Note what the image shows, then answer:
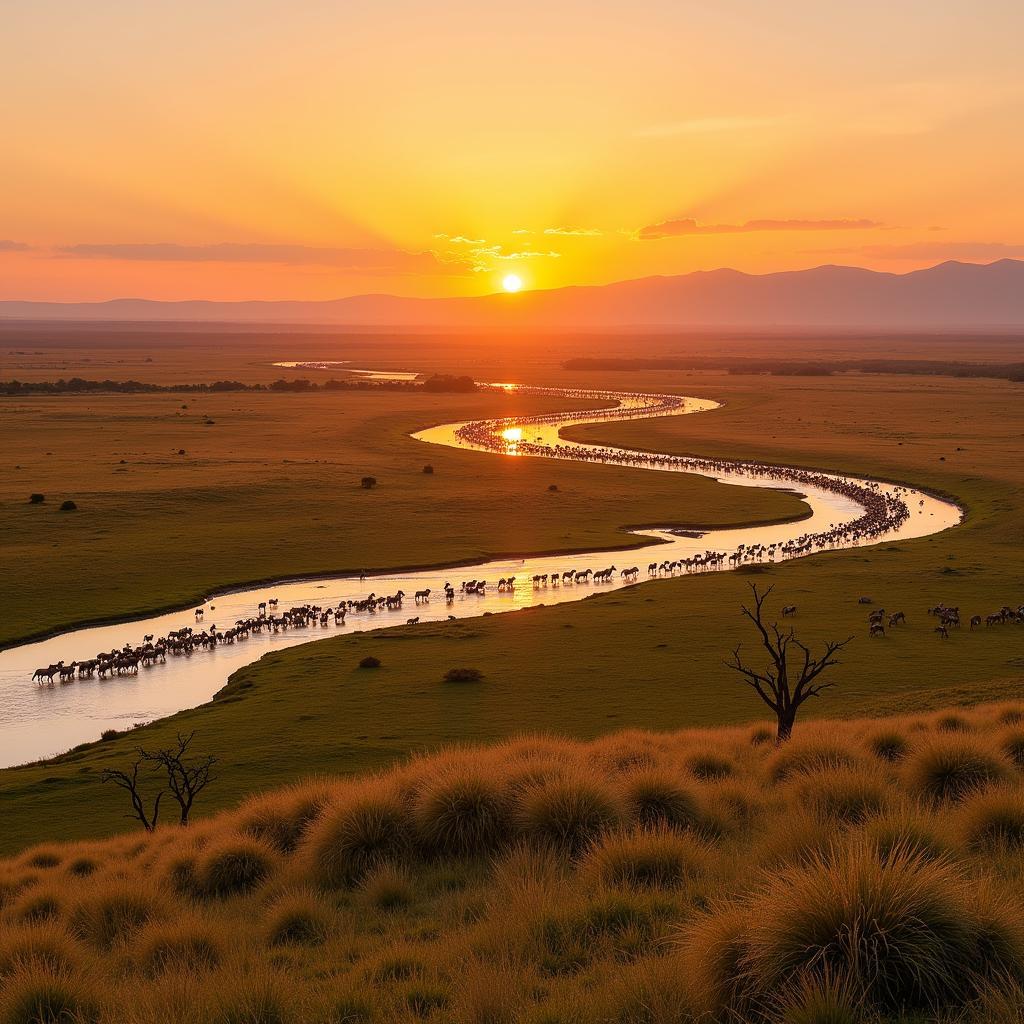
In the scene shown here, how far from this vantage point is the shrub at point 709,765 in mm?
15766

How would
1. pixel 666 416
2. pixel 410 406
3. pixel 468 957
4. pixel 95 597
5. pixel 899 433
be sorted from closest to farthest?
pixel 468 957 < pixel 95 597 < pixel 899 433 < pixel 666 416 < pixel 410 406

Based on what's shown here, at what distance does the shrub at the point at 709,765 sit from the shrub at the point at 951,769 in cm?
301

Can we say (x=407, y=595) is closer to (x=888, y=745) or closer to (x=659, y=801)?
(x=888, y=745)

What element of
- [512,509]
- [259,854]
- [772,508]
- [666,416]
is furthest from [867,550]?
[666,416]

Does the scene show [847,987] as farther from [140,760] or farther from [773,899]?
[140,760]

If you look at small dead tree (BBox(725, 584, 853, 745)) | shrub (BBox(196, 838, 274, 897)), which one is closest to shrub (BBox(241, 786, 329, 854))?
shrub (BBox(196, 838, 274, 897))

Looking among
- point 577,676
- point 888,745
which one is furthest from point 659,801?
point 577,676

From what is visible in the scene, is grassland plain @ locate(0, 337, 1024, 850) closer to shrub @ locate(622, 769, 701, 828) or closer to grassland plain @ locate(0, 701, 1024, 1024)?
grassland plain @ locate(0, 701, 1024, 1024)

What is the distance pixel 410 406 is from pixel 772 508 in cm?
8192

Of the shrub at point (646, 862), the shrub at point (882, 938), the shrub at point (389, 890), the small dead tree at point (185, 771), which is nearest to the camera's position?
the shrub at point (882, 938)

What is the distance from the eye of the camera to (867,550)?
55562mm

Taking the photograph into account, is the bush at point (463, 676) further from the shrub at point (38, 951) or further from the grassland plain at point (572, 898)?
the shrub at point (38, 951)

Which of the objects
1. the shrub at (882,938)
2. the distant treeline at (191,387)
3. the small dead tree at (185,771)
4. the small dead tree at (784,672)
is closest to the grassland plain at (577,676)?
the small dead tree at (185,771)

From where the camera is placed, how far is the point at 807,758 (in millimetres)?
14758
